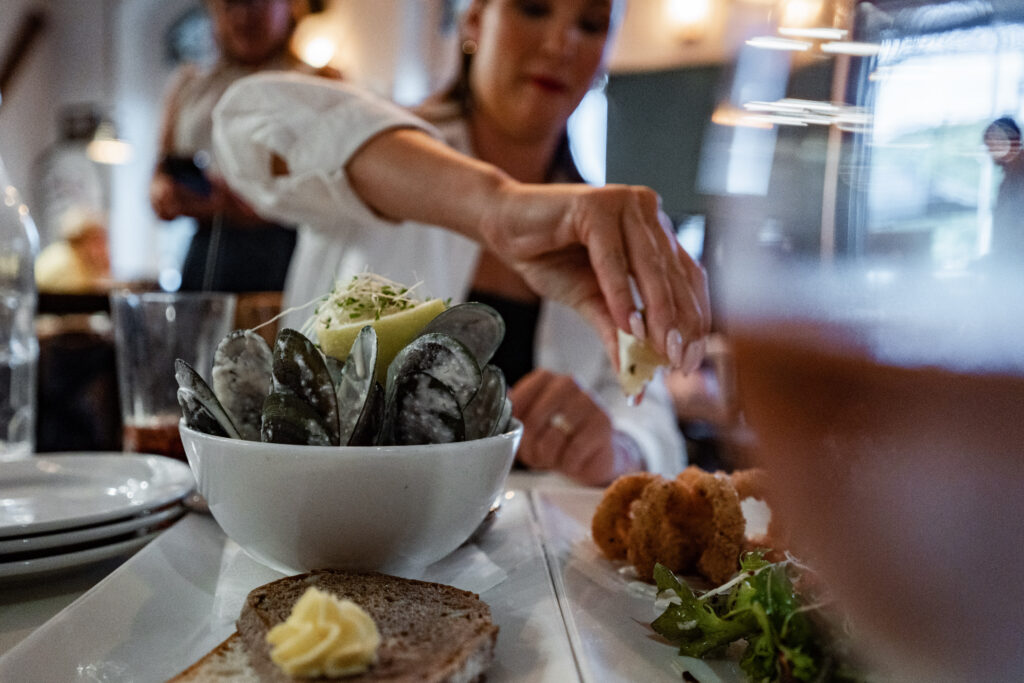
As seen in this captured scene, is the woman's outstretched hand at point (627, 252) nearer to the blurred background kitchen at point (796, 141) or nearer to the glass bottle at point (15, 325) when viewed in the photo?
the blurred background kitchen at point (796, 141)

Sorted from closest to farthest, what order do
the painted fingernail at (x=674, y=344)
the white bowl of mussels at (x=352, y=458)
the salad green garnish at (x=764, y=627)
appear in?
the salad green garnish at (x=764, y=627)
the white bowl of mussels at (x=352, y=458)
the painted fingernail at (x=674, y=344)

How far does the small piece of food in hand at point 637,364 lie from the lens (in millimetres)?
785

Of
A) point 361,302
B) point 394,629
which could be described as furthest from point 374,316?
point 394,629

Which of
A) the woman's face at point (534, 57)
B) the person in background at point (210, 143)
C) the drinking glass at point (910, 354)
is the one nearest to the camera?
the drinking glass at point (910, 354)

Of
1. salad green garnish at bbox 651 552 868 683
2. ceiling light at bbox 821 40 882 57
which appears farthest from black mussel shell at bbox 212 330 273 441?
ceiling light at bbox 821 40 882 57

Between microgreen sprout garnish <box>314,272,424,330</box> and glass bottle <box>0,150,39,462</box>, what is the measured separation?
0.47 meters

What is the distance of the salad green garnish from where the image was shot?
0.36 meters

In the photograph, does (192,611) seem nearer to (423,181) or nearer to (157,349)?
(157,349)

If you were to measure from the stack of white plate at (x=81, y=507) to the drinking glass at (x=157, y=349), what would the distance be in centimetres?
21

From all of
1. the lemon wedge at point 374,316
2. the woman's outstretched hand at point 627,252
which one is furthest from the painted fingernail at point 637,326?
the lemon wedge at point 374,316

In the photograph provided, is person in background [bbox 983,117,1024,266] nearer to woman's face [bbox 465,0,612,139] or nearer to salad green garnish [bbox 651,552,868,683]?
salad green garnish [bbox 651,552,868,683]

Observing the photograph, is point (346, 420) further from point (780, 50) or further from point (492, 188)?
point (492, 188)

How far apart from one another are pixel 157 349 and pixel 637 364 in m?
0.60

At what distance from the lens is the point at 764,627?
0.39m
